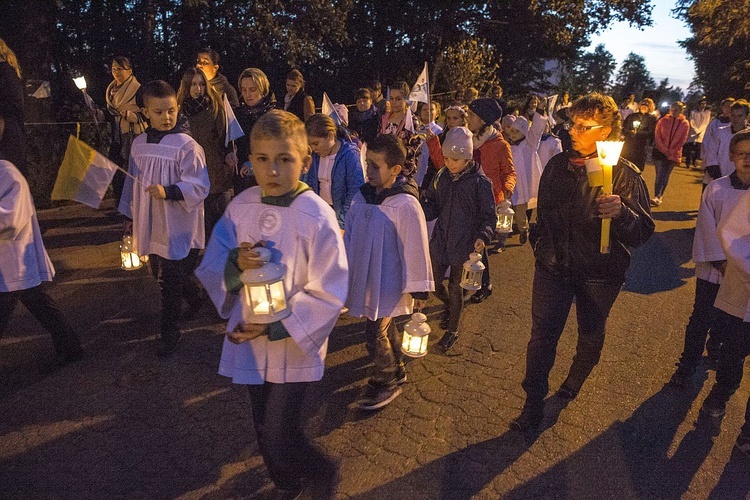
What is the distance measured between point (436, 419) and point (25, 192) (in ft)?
10.1

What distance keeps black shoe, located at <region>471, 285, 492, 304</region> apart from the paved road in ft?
1.55

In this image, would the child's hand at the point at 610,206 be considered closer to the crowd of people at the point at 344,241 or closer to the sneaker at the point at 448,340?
the crowd of people at the point at 344,241

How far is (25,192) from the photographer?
3.65 meters

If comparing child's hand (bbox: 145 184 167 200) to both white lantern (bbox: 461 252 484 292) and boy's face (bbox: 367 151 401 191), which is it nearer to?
boy's face (bbox: 367 151 401 191)

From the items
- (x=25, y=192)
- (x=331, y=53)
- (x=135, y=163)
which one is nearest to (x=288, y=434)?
(x=25, y=192)

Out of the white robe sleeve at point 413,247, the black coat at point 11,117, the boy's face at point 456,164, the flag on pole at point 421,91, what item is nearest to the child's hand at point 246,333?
the white robe sleeve at point 413,247

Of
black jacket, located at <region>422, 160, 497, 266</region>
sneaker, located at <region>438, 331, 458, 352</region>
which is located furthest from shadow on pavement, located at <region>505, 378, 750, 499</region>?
black jacket, located at <region>422, 160, 497, 266</region>

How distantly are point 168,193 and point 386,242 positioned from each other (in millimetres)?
1709

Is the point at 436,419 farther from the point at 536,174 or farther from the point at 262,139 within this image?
the point at 536,174

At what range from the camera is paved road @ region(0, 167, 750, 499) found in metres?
3.18

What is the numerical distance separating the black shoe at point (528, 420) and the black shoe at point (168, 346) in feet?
9.00

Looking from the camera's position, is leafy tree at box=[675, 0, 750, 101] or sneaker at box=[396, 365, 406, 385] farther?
leafy tree at box=[675, 0, 750, 101]

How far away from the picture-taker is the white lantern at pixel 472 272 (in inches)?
181

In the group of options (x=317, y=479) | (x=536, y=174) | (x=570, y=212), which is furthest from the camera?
(x=536, y=174)
